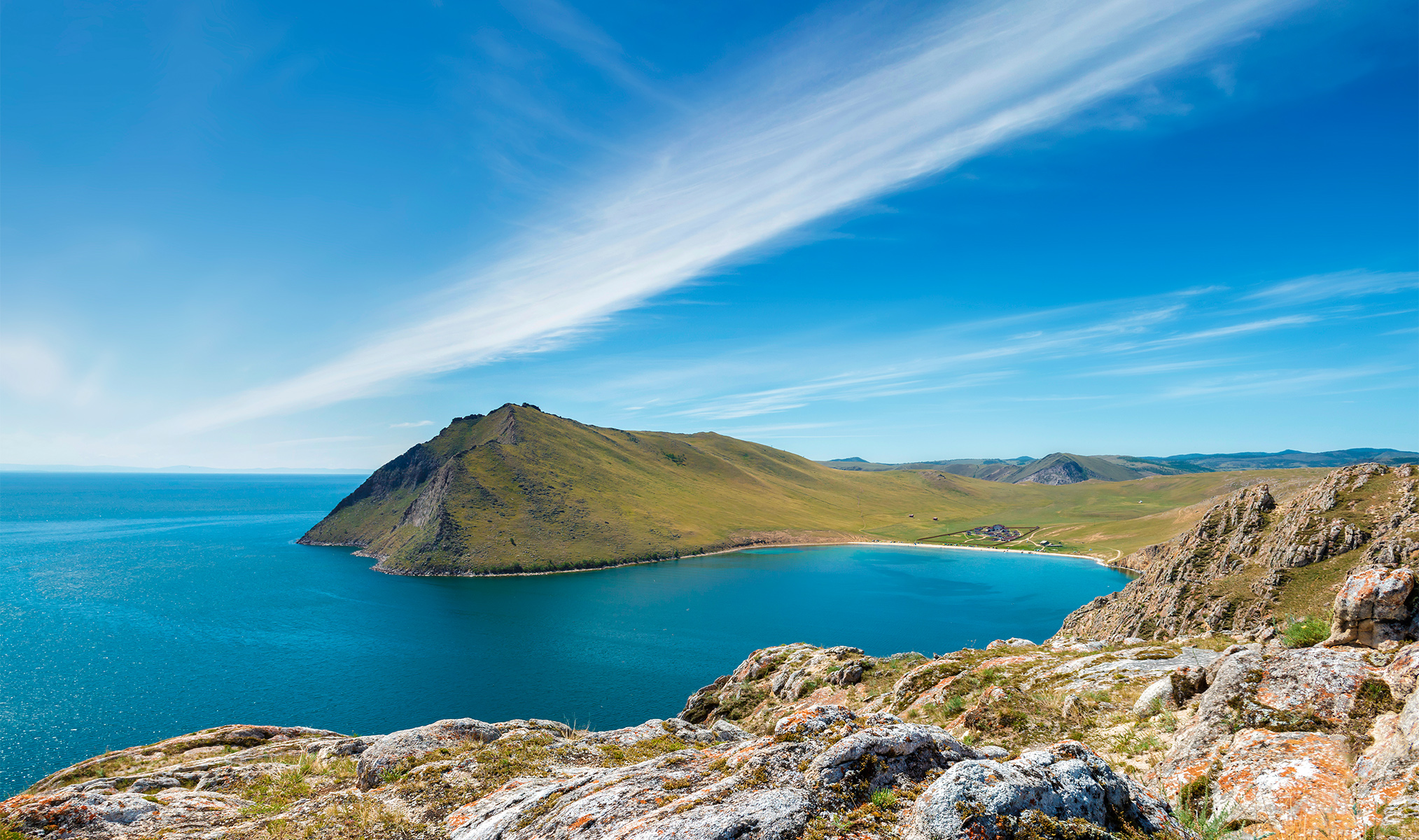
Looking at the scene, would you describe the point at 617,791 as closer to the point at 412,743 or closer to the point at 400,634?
the point at 412,743

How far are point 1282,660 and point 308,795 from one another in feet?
72.5

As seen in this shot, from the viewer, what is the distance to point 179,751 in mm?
19453

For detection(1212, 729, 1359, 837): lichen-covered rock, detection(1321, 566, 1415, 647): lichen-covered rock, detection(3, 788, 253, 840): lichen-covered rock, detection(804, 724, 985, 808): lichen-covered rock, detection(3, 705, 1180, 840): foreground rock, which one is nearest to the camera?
detection(3, 705, 1180, 840): foreground rock

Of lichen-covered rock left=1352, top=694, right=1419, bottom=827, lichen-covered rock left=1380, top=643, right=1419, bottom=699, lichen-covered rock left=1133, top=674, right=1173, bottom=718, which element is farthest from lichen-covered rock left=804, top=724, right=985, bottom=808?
lichen-covered rock left=1133, top=674, right=1173, bottom=718

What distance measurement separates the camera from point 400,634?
118625 mm

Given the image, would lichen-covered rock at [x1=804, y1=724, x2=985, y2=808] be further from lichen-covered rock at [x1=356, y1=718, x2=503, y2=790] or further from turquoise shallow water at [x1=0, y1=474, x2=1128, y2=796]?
turquoise shallow water at [x1=0, y1=474, x2=1128, y2=796]

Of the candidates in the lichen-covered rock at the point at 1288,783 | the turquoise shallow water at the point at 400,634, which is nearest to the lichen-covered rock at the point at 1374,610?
the lichen-covered rock at the point at 1288,783

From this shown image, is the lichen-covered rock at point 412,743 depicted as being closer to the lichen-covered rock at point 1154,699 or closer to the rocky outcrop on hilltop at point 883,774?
the rocky outcrop on hilltop at point 883,774

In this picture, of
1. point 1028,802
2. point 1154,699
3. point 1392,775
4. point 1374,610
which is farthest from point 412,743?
point 1374,610

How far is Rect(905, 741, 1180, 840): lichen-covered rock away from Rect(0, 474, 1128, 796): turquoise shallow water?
57516 millimetres

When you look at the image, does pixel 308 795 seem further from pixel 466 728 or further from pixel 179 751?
pixel 179 751

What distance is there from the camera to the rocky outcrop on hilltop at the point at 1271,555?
42750 millimetres

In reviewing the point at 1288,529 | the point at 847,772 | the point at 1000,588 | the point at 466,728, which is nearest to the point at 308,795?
the point at 466,728

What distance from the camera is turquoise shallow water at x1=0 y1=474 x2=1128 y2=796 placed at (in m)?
77.9
